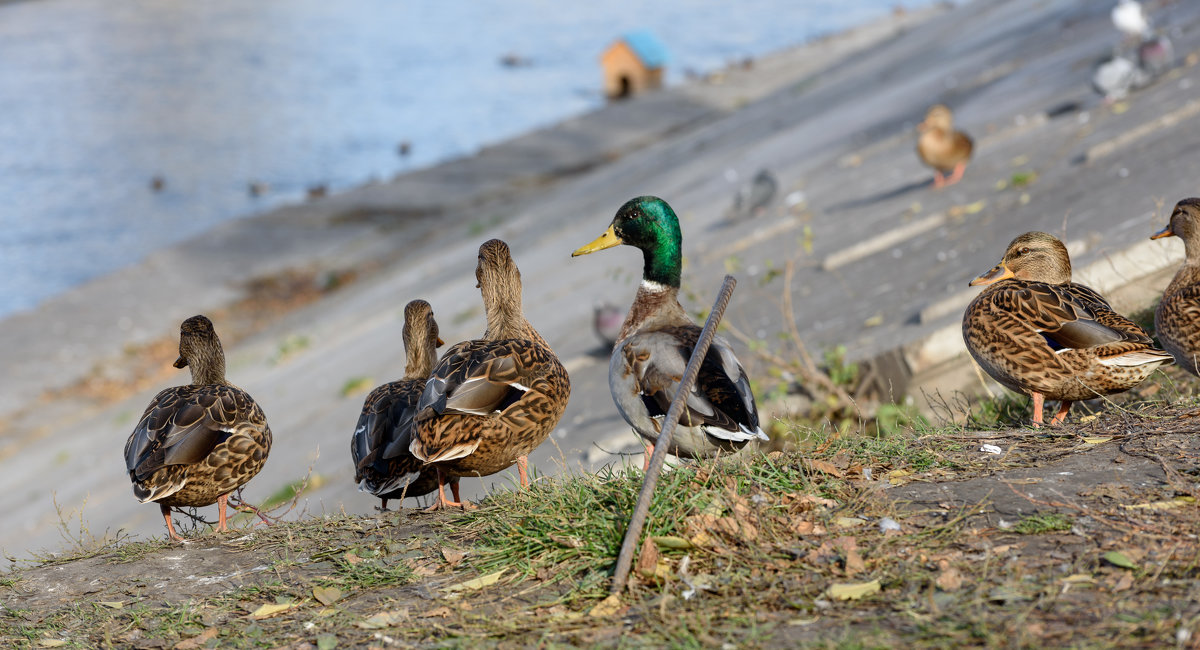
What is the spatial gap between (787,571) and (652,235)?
2.52 metres

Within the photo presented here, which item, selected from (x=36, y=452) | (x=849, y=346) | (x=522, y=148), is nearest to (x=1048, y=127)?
(x=849, y=346)

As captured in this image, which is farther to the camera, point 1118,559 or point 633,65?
point 633,65

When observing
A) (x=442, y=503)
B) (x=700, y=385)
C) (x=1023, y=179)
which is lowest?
(x=442, y=503)

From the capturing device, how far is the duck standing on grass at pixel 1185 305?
4.68 metres

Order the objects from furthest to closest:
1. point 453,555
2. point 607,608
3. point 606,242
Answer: point 606,242 < point 453,555 < point 607,608

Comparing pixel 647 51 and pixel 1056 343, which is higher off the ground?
pixel 647 51

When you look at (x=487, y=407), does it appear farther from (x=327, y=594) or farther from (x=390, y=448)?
(x=327, y=594)

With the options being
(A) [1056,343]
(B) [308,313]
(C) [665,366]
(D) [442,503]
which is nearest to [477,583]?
(D) [442,503]

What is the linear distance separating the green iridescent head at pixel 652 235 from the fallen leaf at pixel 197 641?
2698mm

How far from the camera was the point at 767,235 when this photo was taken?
1391 cm

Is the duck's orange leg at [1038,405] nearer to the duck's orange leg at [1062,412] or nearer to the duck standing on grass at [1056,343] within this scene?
the duck standing on grass at [1056,343]

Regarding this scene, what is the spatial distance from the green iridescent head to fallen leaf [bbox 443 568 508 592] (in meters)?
2.22

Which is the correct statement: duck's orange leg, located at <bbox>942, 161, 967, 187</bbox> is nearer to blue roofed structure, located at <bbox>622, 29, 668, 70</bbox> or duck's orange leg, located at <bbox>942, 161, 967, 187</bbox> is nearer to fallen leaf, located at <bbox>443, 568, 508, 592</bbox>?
fallen leaf, located at <bbox>443, 568, 508, 592</bbox>

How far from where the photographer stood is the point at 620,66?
138 ft
